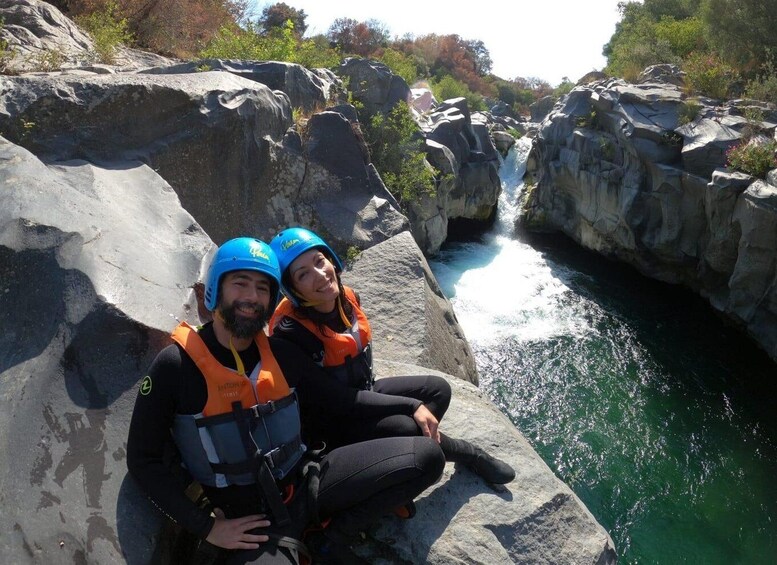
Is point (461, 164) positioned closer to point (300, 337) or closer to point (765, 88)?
point (765, 88)

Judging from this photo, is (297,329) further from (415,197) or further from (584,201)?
(584,201)

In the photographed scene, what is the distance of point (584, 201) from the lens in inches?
712

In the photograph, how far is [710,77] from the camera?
48.3ft

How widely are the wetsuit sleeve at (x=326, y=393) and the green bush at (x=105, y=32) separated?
24.0 ft

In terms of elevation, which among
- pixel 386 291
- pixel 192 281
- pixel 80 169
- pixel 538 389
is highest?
pixel 80 169

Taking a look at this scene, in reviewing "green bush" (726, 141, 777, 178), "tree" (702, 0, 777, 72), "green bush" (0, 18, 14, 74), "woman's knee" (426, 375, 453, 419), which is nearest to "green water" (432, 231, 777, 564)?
"green bush" (726, 141, 777, 178)

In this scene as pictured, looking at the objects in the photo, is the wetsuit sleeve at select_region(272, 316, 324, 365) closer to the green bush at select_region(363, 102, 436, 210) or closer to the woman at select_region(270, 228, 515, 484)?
the woman at select_region(270, 228, 515, 484)

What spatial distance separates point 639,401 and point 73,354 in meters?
9.45

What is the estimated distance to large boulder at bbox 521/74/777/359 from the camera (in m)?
11.4

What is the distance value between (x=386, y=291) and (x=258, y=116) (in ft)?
9.11

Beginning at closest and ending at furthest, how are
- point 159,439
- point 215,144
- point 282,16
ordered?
point 159,439 → point 215,144 → point 282,16

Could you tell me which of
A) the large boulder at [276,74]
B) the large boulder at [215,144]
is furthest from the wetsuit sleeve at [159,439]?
the large boulder at [276,74]

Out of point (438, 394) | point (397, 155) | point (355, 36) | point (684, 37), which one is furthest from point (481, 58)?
point (438, 394)

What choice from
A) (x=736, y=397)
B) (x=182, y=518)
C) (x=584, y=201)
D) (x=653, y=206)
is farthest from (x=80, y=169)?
(x=584, y=201)
